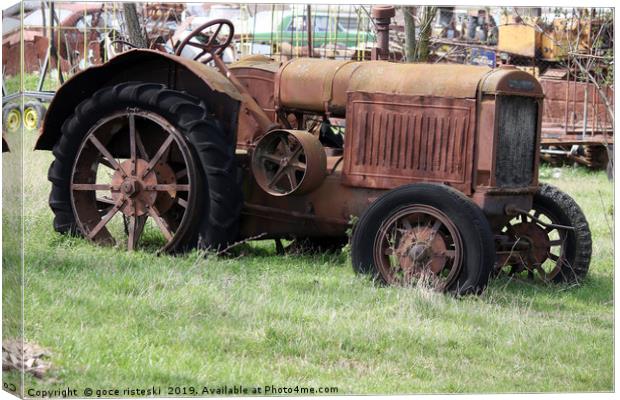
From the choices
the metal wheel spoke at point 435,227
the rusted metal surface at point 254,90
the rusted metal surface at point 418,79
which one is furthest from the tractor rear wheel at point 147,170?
the metal wheel spoke at point 435,227

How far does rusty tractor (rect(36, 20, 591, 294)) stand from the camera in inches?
272

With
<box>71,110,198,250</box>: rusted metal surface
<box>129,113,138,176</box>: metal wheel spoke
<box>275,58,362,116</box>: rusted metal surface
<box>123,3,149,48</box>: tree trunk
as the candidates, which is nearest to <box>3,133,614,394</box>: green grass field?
<box>71,110,198,250</box>: rusted metal surface

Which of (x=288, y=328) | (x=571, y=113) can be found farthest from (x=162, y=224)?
(x=571, y=113)

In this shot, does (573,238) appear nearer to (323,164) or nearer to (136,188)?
(323,164)

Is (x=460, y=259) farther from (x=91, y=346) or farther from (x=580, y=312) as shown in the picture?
(x=91, y=346)

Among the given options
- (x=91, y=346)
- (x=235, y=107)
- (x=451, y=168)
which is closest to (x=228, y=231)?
(x=235, y=107)

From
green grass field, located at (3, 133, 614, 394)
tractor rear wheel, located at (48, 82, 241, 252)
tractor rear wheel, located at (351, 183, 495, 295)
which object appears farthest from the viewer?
tractor rear wheel, located at (48, 82, 241, 252)

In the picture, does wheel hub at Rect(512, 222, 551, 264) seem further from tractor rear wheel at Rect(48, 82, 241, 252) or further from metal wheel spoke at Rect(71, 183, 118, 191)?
metal wheel spoke at Rect(71, 183, 118, 191)

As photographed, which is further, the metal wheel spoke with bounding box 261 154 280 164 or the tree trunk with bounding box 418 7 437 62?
the tree trunk with bounding box 418 7 437 62

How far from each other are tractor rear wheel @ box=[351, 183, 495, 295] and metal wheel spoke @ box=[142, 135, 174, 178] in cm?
129

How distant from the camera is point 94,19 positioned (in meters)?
9.30

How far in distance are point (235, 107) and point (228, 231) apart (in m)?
0.76

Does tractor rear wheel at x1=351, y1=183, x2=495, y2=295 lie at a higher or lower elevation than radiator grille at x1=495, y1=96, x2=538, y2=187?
lower

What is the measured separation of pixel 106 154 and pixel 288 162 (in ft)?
3.75
